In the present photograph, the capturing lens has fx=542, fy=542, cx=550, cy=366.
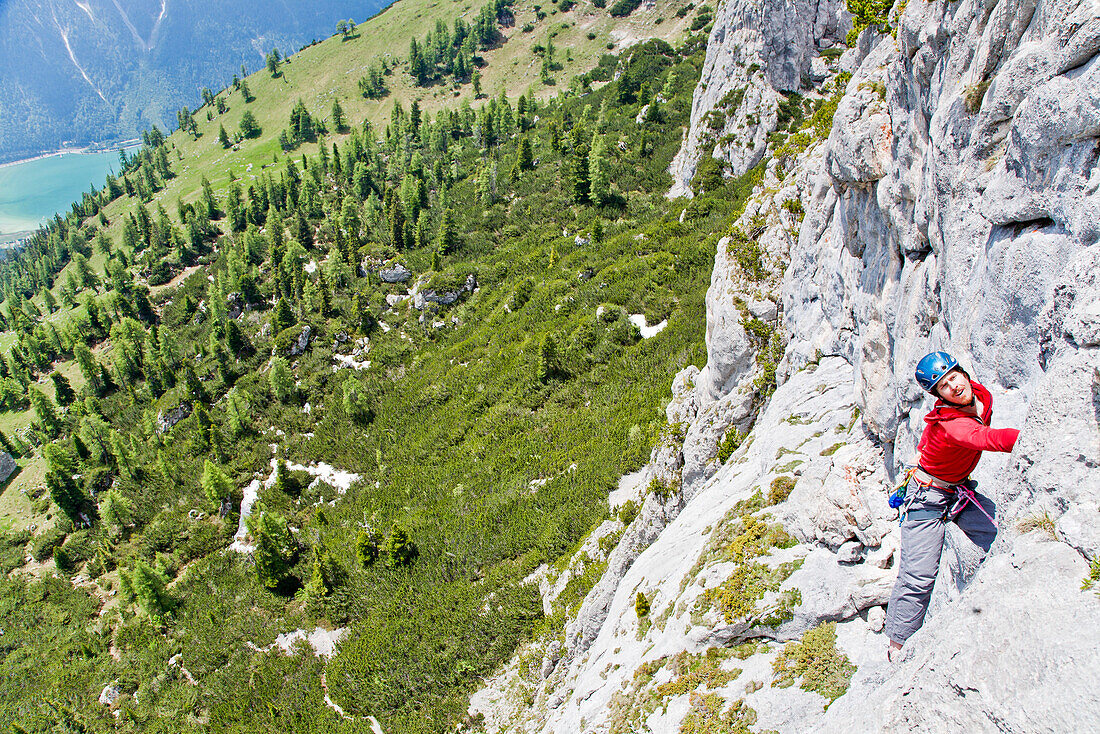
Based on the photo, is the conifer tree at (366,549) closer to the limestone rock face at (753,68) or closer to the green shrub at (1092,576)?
the green shrub at (1092,576)

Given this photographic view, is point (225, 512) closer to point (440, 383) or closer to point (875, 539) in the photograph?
point (440, 383)

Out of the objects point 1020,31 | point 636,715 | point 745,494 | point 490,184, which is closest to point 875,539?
point 745,494

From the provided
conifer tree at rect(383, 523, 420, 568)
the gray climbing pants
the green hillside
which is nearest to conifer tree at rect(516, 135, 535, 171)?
the green hillside

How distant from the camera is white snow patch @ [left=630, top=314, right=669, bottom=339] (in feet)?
147

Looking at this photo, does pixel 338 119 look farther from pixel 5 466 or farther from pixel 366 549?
pixel 366 549

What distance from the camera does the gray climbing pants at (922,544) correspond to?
20.1ft

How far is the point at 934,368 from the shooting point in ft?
19.6

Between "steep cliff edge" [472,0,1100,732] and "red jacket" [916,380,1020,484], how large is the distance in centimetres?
29

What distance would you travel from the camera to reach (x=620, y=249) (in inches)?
2274

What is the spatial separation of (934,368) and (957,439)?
2.59 feet

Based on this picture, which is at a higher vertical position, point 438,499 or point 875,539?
point 875,539

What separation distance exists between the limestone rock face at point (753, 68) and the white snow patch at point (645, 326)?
69.6 feet

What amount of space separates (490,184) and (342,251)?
2907 centimetres

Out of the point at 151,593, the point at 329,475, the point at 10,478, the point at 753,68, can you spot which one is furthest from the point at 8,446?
the point at 753,68
